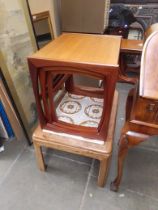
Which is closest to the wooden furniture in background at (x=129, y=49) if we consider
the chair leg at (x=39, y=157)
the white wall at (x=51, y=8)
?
the white wall at (x=51, y=8)

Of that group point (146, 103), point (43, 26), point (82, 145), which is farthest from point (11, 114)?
point (146, 103)

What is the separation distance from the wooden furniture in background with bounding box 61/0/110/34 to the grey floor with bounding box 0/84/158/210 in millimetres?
1284

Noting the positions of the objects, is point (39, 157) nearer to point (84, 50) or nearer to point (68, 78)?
point (68, 78)

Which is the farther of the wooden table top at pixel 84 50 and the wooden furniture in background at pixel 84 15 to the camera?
the wooden furniture in background at pixel 84 15

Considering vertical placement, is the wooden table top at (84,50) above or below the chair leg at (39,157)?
above

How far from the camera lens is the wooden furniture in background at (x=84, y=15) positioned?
1.70 meters

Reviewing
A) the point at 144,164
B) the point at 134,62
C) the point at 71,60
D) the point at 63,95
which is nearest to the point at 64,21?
the point at 63,95

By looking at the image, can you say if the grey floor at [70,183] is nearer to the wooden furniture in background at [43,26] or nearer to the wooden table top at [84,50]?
the wooden table top at [84,50]

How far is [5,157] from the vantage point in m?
1.39

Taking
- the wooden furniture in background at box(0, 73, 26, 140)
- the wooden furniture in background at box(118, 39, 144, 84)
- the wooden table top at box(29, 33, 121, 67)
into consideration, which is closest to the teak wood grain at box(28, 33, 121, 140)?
the wooden table top at box(29, 33, 121, 67)

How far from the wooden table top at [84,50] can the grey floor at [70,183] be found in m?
0.89

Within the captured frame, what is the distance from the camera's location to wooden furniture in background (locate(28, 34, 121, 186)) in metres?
0.74

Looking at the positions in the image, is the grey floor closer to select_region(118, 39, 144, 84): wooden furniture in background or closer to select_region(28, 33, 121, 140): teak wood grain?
select_region(28, 33, 121, 140): teak wood grain

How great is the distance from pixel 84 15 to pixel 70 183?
161 centimetres
